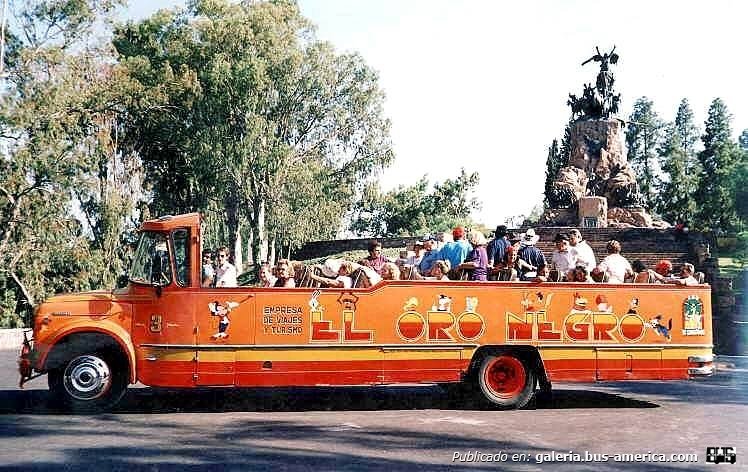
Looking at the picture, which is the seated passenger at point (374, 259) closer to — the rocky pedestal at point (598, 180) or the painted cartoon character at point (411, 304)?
the painted cartoon character at point (411, 304)

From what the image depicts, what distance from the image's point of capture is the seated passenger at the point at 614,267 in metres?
12.3

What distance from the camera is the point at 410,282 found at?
A: 37.0 ft

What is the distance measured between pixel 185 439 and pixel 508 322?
4.68m

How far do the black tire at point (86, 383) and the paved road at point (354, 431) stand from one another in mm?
228

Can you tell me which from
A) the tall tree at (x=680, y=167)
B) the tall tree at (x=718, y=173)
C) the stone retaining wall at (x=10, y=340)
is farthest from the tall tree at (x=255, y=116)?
the tall tree at (x=680, y=167)

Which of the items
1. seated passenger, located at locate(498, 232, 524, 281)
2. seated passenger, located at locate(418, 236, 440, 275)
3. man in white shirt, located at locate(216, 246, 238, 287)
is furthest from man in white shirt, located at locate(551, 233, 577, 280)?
man in white shirt, located at locate(216, 246, 238, 287)

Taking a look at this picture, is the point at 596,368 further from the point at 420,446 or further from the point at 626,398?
the point at 420,446

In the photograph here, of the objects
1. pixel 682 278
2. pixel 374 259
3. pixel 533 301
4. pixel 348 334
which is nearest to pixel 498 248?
pixel 533 301

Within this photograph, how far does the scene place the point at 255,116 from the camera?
40062 millimetres

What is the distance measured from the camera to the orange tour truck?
1066cm

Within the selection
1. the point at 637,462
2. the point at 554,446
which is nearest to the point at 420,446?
the point at 554,446

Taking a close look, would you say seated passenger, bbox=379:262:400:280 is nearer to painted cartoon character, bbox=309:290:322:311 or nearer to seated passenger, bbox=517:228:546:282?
painted cartoon character, bbox=309:290:322:311

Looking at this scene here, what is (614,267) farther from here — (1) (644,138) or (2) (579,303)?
(1) (644,138)

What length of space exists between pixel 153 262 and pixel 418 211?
48467 millimetres
